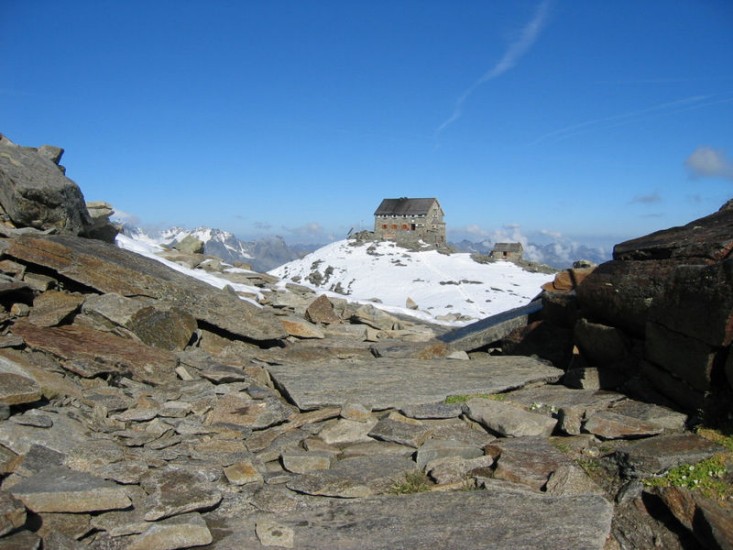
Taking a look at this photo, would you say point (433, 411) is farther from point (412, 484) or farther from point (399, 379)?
point (412, 484)

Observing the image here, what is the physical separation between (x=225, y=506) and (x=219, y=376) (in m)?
3.84

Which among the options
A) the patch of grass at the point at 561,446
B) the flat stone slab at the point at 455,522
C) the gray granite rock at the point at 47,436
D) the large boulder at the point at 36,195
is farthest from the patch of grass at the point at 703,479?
the large boulder at the point at 36,195

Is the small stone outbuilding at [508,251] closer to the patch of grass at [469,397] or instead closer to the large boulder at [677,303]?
the large boulder at [677,303]

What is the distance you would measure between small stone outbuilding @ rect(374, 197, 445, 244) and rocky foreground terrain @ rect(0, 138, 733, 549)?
78586mm

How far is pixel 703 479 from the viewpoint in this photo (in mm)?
5340

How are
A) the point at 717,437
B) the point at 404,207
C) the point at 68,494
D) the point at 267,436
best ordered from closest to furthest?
the point at 68,494, the point at 717,437, the point at 267,436, the point at 404,207

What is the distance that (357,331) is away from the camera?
544 inches

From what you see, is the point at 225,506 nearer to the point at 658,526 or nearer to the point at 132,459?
the point at 132,459

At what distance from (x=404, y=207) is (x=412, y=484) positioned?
9003cm

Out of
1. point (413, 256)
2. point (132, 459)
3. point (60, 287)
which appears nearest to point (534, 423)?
point (132, 459)

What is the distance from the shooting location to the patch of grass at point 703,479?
5176 mm

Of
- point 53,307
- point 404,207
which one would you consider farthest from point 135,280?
point 404,207

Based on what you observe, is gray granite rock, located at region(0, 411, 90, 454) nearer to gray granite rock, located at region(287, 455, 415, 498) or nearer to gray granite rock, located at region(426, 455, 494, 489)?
gray granite rock, located at region(287, 455, 415, 498)

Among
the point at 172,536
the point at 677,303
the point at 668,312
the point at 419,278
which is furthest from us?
the point at 419,278
